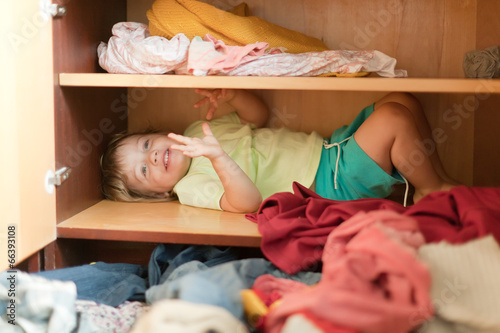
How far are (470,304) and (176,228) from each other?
555 mm

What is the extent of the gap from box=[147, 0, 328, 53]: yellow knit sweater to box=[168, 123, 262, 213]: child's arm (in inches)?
9.3

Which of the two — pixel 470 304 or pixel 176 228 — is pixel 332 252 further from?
pixel 176 228

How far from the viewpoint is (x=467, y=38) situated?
4.32ft

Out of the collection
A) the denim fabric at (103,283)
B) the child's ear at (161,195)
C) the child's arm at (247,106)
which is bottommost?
the denim fabric at (103,283)

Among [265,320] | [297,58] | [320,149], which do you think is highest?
[297,58]

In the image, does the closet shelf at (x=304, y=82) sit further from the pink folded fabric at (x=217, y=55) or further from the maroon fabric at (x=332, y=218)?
the maroon fabric at (x=332, y=218)

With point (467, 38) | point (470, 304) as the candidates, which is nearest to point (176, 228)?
point (470, 304)

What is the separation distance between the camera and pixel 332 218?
0.91 meters

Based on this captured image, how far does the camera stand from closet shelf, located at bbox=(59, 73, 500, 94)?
3.06ft

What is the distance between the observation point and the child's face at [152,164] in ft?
4.15

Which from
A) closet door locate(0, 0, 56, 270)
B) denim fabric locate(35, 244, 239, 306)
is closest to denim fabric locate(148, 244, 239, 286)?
denim fabric locate(35, 244, 239, 306)

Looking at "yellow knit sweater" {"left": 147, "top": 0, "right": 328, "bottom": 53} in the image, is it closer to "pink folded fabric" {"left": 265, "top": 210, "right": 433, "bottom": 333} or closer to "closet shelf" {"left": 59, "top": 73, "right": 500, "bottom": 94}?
"closet shelf" {"left": 59, "top": 73, "right": 500, "bottom": 94}

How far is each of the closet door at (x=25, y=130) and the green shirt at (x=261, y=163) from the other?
336 millimetres

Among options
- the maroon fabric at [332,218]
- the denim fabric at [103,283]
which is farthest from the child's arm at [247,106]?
the denim fabric at [103,283]
